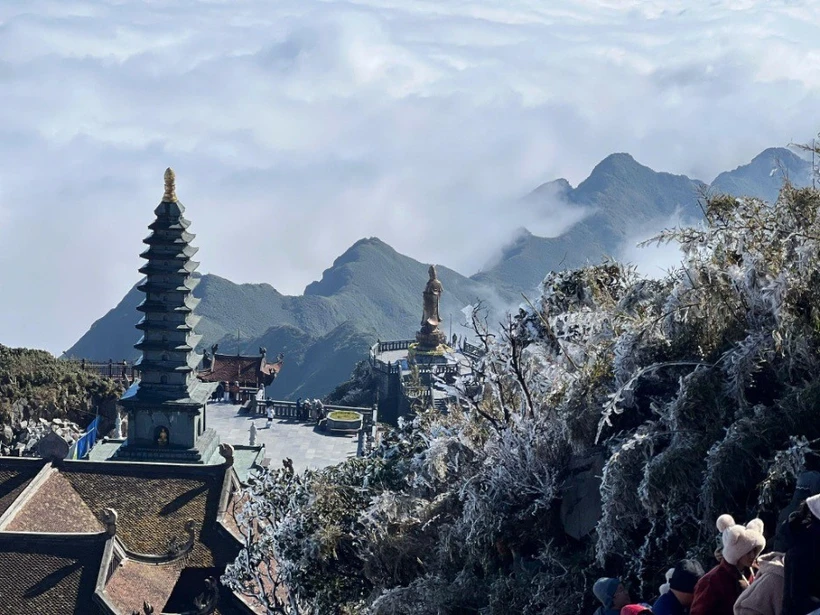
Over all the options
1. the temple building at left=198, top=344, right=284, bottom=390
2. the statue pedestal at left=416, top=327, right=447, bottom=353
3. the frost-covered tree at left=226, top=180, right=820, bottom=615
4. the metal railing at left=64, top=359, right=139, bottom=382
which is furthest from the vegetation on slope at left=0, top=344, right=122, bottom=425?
the frost-covered tree at left=226, top=180, right=820, bottom=615

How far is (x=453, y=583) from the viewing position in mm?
12516

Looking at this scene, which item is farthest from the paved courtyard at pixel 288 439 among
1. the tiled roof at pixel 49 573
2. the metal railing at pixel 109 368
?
the tiled roof at pixel 49 573

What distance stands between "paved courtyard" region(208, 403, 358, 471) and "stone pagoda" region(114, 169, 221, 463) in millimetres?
6712

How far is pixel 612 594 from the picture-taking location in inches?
338

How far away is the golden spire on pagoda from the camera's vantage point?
108 ft

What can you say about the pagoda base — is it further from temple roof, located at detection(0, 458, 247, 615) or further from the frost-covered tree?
the frost-covered tree

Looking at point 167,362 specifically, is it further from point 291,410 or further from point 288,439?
point 291,410

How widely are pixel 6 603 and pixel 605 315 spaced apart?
14.0m

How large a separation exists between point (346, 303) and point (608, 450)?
103 metres

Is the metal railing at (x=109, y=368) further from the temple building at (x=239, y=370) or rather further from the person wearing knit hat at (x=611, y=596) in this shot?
the person wearing knit hat at (x=611, y=596)

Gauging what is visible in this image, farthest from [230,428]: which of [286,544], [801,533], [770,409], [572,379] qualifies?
[801,533]

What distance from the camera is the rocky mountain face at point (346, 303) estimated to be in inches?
3730

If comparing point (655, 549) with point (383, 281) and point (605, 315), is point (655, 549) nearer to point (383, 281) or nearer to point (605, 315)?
point (605, 315)

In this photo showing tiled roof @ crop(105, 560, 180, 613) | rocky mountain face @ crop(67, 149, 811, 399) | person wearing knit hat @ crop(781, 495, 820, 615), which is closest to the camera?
person wearing knit hat @ crop(781, 495, 820, 615)
